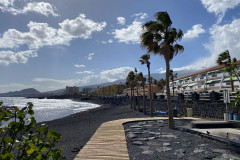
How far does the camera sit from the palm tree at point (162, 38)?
12414 millimetres

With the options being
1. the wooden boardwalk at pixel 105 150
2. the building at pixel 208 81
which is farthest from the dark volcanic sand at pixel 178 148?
the building at pixel 208 81

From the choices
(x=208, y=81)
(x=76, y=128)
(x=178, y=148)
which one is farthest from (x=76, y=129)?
(x=208, y=81)

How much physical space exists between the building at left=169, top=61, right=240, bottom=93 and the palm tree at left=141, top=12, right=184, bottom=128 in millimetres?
35953

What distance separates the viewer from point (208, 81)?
173ft

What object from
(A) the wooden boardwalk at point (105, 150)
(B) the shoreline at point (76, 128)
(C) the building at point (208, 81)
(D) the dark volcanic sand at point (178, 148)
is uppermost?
(C) the building at point (208, 81)

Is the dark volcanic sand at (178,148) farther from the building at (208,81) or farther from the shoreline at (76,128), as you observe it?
the building at (208,81)

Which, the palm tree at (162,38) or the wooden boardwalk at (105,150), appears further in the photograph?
the palm tree at (162,38)

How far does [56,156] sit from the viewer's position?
6.59 feet

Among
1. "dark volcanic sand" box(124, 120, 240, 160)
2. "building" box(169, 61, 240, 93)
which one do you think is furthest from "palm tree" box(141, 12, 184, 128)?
"building" box(169, 61, 240, 93)

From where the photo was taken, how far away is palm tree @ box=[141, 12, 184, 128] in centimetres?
1241

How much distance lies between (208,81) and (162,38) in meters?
47.2

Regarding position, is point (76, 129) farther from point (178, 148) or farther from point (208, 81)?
point (208, 81)

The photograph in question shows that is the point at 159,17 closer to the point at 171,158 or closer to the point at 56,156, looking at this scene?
the point at 171,158

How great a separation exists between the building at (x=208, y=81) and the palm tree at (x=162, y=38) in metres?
36.0
